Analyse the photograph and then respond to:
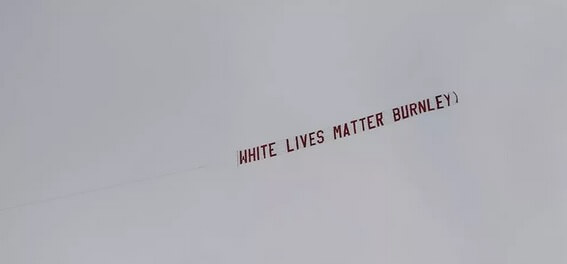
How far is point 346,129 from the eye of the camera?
1941 mm

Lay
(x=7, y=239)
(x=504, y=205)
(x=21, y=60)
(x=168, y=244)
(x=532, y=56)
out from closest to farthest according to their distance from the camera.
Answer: (x=504, y=205) < (x=532, y=56) < (x=168, y=244) < (x=7, y=239) < (x=21, y=60)

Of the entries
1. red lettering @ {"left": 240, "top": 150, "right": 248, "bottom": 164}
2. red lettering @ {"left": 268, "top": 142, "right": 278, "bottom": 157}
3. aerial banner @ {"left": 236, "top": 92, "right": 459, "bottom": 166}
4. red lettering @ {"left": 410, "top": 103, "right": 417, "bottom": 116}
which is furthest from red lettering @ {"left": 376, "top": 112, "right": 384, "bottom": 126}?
red lettering @ {"left": 240, "top": 150, "right": 248, "bottom": 164}

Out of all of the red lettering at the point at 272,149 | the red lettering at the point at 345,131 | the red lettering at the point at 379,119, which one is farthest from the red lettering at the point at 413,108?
the red lettering at the point at 272,149

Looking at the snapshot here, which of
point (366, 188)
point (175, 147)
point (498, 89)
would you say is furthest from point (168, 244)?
point (498, 89)

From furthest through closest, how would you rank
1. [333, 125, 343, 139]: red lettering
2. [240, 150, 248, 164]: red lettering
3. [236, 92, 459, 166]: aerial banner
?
[240, 150, 248, 164]: red lettering → [333, 125, 343, 139]: red lettering → [236, 92, 459, 166]: aerial banner

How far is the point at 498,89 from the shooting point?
1.76m

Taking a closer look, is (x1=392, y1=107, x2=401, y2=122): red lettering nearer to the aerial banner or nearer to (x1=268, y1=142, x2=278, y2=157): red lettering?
the aerial banner

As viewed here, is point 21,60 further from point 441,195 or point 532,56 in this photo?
point 532,56

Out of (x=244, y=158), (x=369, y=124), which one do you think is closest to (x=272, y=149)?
(x=244, y=158)

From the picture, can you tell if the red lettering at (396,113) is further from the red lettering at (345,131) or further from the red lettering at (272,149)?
the red lettering at (272,149)

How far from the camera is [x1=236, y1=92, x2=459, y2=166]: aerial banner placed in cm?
184

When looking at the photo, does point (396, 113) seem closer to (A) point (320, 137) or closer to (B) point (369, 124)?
(B) point (369, 124)

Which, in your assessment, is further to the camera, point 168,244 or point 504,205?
point 168,244

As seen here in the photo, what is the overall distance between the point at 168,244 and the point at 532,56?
4.49 ft
